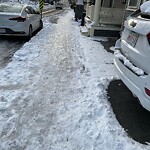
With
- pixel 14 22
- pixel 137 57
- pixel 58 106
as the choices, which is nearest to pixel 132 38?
pixel 137 57

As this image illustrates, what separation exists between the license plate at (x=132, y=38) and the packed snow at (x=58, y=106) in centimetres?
120

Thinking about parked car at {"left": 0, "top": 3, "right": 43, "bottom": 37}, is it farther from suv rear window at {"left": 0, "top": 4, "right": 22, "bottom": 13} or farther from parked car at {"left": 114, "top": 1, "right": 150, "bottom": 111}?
parked car at {"left": 114, "top": 1, "right": 150, "bottom": 111}

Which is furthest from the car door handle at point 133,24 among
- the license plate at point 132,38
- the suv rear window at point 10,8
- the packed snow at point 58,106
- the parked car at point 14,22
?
the suv rear window at point 10,8

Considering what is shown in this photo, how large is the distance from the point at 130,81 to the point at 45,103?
1.67 m

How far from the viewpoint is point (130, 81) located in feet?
12.8

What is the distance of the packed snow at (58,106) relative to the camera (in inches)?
138

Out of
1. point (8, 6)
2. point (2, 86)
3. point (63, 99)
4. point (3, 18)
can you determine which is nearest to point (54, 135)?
point (63, 99)

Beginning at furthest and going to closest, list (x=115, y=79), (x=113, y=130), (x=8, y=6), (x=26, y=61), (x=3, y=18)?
(x=8, y=6)
(x=3, y=18)
(x=26, y=61)
(x=115, y=79)
(x=113, y=130)

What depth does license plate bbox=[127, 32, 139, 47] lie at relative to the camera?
398cm

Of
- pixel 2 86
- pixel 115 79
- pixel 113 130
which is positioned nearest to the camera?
pixel 113 130

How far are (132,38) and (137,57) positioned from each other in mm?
468

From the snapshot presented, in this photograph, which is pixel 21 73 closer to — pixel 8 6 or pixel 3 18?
pixel 3 18

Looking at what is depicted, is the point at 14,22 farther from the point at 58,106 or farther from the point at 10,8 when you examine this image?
the point at 58,106

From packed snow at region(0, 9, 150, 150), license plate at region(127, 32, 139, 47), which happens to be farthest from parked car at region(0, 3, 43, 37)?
license plate at region(127, 32, 139, 47)
